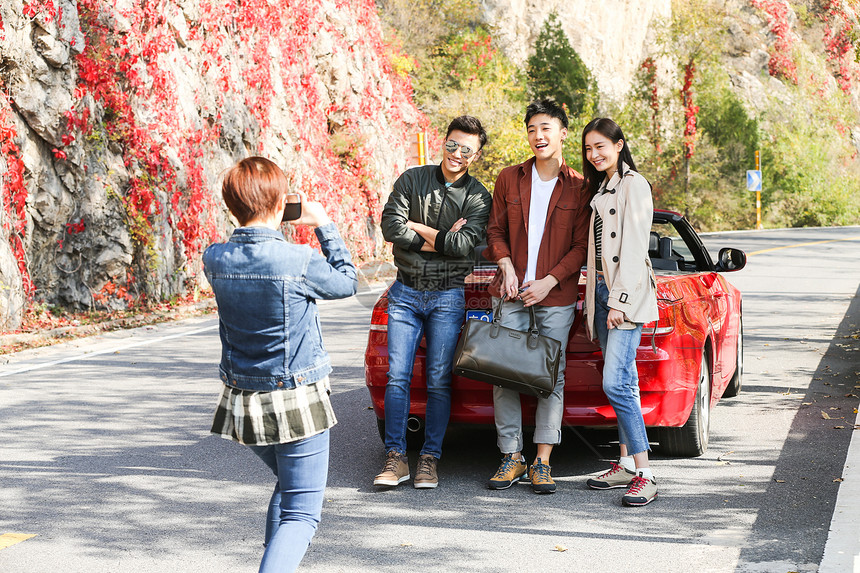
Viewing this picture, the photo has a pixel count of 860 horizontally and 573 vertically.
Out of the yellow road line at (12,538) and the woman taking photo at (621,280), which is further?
the woman taking photo at (621,280)

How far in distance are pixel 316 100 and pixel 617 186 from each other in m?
19.3

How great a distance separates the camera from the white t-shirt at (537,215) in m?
5.38

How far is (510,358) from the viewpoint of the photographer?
A: 5191mm

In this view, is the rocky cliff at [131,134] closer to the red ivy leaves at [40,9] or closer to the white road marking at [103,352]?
the red ivy leaves at [40,9]

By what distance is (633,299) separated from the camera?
5.09 m

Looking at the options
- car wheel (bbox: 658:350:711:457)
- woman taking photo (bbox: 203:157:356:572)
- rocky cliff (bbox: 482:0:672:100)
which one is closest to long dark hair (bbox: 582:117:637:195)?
car wheel (bbox: 658:350:711:457)

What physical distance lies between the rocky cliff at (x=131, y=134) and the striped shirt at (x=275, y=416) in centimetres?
993

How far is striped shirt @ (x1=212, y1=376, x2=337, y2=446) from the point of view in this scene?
3277mm

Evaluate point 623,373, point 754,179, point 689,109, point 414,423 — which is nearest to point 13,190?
point 414,423

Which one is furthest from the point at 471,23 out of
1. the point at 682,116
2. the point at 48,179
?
the point at 48,179

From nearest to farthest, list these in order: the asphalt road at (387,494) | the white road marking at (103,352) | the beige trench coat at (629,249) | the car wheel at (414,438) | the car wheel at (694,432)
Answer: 1. the asphalt road at (387,494)
2. the beige trench coat at (629,249)
3. the car wheel at (694,432)
4. the car wheel at (414,438)
5. the white road marking at (103,352)

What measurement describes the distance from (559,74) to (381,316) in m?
38.3

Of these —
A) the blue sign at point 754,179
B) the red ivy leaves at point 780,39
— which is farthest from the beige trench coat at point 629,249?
the red ivy leaves at point 780,39

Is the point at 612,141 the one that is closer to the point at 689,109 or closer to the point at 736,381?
the point at 736,381
